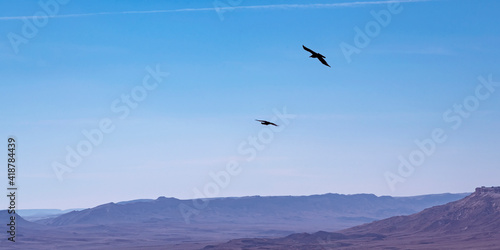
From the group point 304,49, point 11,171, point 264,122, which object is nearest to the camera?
point 304,49

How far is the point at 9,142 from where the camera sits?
69.4 metres

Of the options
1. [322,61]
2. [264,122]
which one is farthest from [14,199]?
[322,61]

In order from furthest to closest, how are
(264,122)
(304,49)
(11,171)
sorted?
1. (11,171)
2. (264,122)
3. (304,49)

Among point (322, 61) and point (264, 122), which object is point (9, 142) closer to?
point (264, 122)

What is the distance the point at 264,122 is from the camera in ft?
115

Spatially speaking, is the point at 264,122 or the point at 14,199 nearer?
the point at 264,122

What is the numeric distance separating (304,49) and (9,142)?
164 feet

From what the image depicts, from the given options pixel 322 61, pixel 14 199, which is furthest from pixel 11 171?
pixel 322 61

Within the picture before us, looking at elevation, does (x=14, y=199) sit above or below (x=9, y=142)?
below

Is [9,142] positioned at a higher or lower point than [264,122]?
higher

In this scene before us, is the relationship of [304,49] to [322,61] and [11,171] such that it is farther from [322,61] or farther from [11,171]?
[11,171]

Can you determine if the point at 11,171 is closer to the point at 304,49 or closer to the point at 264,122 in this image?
the point at 264,122

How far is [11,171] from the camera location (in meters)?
68.4

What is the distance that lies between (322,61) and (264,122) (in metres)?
6.03
